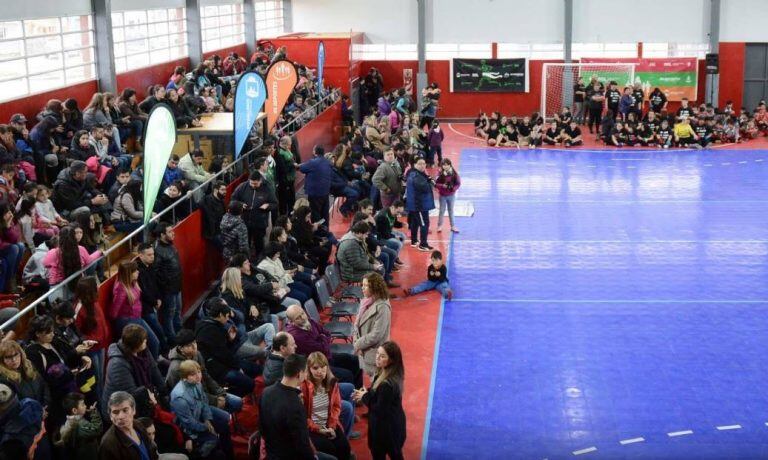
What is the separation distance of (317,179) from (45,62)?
6439 mm

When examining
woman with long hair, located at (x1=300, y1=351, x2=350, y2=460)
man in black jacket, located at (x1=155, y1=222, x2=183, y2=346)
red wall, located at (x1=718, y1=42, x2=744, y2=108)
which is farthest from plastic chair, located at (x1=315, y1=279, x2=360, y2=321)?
red wall, located at (x1=718, y1=42, x2=744, y2=108)

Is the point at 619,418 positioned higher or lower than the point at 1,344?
lower

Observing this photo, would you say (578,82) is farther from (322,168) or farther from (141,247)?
(141,247)

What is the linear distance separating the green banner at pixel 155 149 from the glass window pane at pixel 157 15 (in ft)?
45.5

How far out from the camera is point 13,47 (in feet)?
61.0

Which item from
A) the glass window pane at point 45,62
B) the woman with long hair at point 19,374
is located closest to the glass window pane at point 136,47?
the glass window pane at point 45,62

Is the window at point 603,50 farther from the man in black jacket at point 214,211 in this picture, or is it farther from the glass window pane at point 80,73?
Result: the man in black jacket at point 214,211

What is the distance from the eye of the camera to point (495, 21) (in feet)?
120

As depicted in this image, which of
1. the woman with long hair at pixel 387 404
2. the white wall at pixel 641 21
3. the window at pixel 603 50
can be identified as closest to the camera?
the woman with long hair at pixel 387 404

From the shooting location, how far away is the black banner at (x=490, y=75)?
3644 centimetres

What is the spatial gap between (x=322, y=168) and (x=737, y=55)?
890 inches

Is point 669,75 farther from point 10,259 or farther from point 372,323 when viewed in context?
point 10,259

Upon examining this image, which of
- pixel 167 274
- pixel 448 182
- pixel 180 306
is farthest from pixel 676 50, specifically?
pixel 167 274

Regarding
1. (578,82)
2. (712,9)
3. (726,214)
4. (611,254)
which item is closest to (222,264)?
(611,254)
